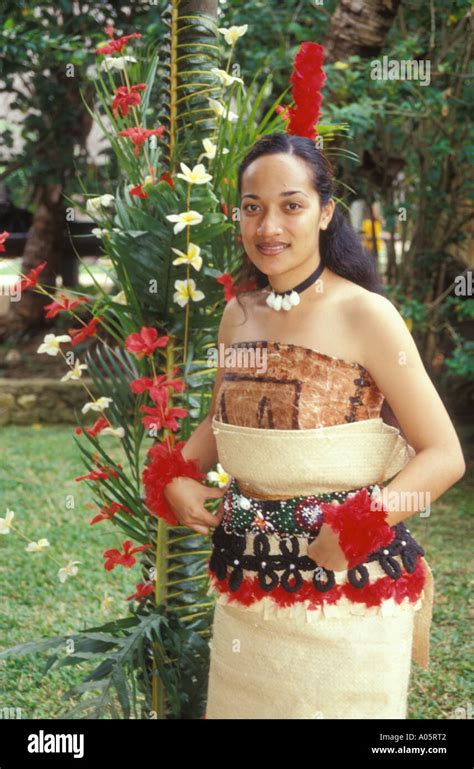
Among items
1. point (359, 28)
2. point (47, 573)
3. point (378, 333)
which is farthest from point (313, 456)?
point (359, 28)

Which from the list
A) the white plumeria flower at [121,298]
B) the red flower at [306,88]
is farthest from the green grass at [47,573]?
the red flower at [306,88]

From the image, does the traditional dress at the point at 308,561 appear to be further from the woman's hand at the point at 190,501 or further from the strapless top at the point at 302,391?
the woman's hand at the point at 190,501

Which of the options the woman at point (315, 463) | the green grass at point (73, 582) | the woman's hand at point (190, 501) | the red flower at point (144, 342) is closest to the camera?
the woman at point (315, 463)

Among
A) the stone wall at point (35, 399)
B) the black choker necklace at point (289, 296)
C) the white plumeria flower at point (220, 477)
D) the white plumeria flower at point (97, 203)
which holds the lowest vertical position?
the white plumeria flower at point (220, 477)

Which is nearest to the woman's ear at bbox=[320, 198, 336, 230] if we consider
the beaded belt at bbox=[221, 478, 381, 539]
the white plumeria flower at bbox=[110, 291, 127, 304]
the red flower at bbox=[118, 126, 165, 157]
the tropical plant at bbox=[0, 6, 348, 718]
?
the tropical plant at bbox=[0, 6, 348, 718]

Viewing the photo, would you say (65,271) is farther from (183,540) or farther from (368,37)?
(183,540)

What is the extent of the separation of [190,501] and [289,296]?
0.46 metres

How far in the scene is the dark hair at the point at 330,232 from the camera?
1.83 metres

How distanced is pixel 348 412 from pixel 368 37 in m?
3.53

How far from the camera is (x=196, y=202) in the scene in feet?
7.37

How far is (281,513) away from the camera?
181 centimetres

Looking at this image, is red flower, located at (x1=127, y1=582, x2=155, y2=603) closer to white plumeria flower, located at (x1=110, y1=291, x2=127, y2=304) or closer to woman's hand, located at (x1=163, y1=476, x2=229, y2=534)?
woman's hand, located at (x1=163, y1=476, x2=229, y2=534)

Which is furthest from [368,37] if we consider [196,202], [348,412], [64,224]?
[64,224]

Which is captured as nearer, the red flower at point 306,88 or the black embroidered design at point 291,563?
the black embroidered design at point 291,563
